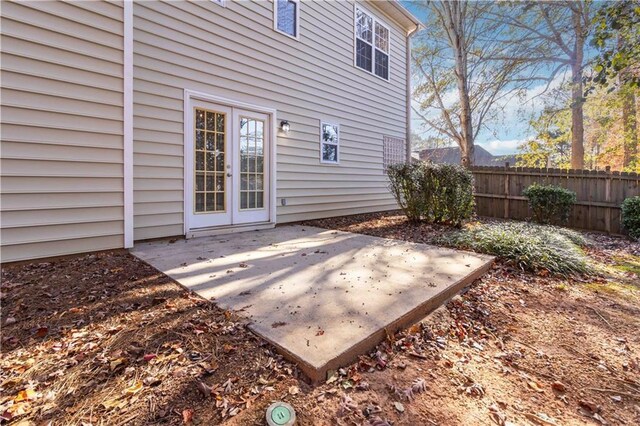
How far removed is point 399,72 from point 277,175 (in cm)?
582

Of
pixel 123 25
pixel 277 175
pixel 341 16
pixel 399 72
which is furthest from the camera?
pixel 399 72

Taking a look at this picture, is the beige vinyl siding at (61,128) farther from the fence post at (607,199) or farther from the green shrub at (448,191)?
the fence post at (607,199)

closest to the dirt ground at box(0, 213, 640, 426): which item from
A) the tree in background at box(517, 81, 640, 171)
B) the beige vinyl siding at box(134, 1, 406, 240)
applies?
the beige vinyl siding at box(134, 1, 406, 240)

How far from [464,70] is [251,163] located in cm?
840

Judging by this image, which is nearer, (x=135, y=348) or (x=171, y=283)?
(x=135, y=348)

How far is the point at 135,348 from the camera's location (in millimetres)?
1655

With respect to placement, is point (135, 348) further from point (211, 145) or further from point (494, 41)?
point (494, 41)

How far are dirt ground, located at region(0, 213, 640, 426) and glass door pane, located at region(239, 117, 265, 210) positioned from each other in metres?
2.79

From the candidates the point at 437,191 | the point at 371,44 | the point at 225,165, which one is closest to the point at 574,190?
the point at 437,191

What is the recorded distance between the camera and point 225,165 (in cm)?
494

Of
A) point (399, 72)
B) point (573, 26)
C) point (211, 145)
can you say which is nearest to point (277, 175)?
point (211, 145)

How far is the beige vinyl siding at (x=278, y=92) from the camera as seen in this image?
13.4 ft

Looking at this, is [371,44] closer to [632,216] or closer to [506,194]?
[506,194]

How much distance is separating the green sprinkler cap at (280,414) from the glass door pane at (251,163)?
4.18 meters
